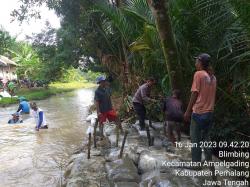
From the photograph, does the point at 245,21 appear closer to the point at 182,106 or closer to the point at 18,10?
the point at 182,106

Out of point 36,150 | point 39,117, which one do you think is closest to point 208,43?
point 36,150

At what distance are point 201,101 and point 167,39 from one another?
1.96m

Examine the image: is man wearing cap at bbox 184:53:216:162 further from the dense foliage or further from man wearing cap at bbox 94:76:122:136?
man wearing cap at bbox 94:76:122:136

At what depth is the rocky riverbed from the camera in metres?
5.09

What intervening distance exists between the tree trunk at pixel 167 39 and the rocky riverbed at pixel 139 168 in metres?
1.17

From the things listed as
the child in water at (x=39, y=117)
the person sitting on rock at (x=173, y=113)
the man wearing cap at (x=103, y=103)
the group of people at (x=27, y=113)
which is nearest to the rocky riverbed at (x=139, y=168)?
the person sitting on rock at (x=173, y=113)

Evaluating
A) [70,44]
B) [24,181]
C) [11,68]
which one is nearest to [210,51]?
[24,181]

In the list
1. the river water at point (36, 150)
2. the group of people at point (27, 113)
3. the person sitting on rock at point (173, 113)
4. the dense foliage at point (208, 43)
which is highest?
the dense foliage at point (208, 43)

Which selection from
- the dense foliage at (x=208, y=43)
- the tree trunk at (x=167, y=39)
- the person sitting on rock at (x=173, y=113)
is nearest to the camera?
the dense foliage at (x=208, y=43)

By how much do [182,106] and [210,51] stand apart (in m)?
1.17

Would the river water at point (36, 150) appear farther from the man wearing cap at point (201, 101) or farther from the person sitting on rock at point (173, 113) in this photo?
the man wearing cap at point (201, 101)

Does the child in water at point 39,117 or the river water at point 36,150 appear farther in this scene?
the child in water at point 39,117

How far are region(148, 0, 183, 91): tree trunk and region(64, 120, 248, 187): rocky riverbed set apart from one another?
1.17 m

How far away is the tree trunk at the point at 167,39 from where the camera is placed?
20.9 feet
